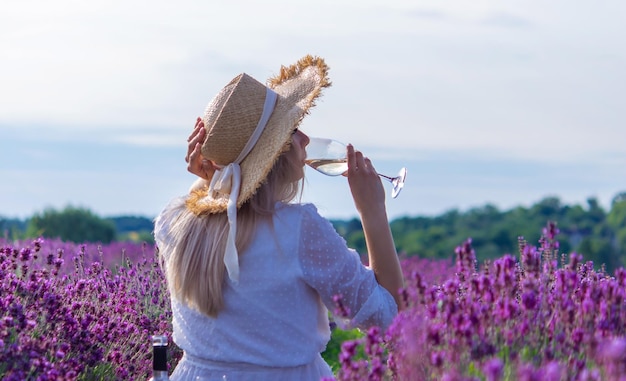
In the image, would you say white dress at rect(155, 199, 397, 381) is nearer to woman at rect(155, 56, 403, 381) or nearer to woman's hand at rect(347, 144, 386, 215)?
woman at rect(155, 56, 403, 381)

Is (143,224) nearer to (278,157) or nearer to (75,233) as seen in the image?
(75,233)

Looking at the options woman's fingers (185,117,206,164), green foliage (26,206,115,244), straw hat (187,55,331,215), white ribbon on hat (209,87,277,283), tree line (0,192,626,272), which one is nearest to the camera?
white ribbon on hat (209,87,277,283)

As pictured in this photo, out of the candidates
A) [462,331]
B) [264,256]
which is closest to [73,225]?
[264,256]

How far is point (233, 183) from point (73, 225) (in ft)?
48.5

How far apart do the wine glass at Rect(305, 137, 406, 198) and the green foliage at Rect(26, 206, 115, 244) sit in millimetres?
13158

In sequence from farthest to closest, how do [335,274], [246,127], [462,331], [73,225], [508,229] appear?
[508,229], [73,225], [246,127], [335,274], [462,331]

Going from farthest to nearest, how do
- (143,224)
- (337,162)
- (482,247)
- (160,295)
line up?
1. (482,247)
2. (143,224)
3. (160,295)
4. (337,162)

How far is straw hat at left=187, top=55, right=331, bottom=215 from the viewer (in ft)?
11.1

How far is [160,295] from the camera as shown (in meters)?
5.25

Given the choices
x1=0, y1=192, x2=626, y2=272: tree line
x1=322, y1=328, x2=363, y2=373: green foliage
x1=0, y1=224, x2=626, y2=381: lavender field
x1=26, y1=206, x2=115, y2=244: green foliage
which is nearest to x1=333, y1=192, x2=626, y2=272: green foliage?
x1=0, y1=192, x2=626, y2=272: tree line

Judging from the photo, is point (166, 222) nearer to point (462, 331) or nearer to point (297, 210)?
point (297, 210)

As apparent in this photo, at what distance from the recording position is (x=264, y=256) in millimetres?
3273

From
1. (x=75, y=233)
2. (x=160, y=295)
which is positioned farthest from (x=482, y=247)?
(x=160, y=295)

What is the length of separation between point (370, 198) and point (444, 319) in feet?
2.32
